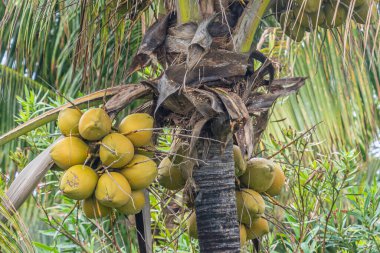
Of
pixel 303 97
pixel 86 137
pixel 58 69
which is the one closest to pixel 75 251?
pixel 86 137

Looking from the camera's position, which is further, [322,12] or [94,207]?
[322,12]

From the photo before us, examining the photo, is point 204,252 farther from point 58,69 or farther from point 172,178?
point 58,69

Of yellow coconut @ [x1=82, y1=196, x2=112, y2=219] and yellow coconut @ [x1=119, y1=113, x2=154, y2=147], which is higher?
yellow coconut @ [x1=119, y1=113, x2=154, y2=147]

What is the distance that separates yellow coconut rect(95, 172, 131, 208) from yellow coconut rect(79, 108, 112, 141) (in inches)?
4.2

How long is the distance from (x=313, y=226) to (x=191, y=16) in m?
1.56

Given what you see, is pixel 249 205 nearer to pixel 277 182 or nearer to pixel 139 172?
pixel 277 182

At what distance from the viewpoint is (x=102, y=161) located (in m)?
1.92

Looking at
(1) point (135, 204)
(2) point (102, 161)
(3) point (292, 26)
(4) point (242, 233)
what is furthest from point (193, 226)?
(3) point (292, 26)

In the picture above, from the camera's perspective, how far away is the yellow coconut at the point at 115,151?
191 cm

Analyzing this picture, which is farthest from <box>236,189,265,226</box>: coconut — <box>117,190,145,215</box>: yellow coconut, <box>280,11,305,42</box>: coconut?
<box>280,11,305,42</box>: coconut

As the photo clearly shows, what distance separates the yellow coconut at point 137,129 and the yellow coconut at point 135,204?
135mm

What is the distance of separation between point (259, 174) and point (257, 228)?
0.64ft

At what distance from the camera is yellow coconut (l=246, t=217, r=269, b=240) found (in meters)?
2.39

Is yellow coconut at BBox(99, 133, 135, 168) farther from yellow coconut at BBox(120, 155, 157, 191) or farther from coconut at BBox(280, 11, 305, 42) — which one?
coconut at BBox(280, 11, 305, 42)
